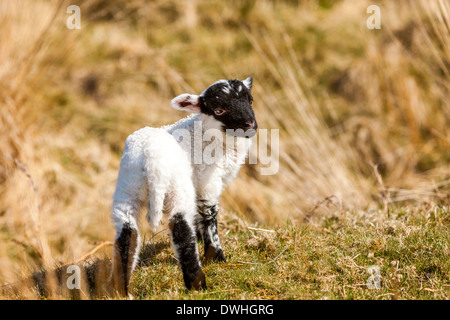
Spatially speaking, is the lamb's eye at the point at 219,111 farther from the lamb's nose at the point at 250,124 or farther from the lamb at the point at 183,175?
the lamb's nose at the point at 250,124

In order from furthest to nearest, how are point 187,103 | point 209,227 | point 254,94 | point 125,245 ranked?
point 254,94 < point 209,227 < point 187,103 < point 125,245

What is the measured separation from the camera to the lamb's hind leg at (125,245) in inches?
119

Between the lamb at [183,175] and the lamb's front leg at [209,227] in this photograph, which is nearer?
the lamb at [183,175]

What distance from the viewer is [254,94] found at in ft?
25.0

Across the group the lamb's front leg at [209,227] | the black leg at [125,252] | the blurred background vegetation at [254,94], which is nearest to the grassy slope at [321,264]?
the lamb's front leg at [209,227]

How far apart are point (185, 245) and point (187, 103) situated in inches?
43.7

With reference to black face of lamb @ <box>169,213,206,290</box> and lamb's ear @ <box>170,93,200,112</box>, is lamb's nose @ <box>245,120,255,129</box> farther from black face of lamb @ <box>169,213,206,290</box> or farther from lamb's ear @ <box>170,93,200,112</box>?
black face of lamb @ <box>169,213,206,290</box>

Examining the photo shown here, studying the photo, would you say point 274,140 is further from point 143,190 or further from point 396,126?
point 143,190

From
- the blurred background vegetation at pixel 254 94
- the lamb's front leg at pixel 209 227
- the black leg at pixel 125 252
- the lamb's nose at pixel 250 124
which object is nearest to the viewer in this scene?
the black leg at pixel 125 252

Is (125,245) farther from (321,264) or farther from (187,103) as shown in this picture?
(321,264)

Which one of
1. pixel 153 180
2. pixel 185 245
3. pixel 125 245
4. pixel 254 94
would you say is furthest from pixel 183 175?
pixel 254 94

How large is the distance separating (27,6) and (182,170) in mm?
5303

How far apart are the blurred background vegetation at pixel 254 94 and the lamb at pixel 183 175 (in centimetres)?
153

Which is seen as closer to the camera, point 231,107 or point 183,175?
point 183,175
